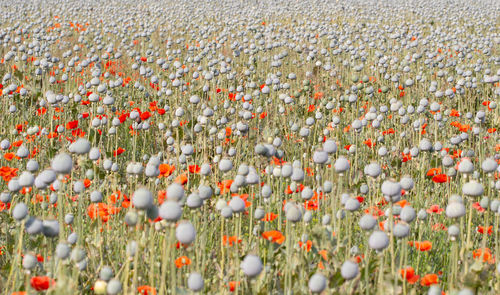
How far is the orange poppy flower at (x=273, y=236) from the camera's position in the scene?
7.59ft

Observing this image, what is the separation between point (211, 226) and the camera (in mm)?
3299

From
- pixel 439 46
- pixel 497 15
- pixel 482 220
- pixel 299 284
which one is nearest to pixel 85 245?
pixel 299 284

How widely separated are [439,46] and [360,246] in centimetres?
647

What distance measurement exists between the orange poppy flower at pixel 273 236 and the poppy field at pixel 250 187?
0.04 ft

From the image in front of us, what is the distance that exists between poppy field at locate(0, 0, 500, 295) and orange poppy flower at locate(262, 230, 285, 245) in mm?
11

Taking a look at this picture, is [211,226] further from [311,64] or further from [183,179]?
[311,64]

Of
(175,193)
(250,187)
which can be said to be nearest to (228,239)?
(175,193)

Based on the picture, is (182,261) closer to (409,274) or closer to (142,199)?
(142,199)

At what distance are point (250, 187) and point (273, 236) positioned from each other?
44.8 inches

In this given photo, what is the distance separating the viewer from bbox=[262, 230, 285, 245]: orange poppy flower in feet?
7.59

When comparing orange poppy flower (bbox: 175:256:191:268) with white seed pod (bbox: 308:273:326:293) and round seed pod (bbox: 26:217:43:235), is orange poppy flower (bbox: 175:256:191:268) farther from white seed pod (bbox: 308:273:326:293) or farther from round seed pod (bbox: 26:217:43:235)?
white seed pod (bbox: 308:273:326:293)

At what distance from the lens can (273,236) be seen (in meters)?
2.35

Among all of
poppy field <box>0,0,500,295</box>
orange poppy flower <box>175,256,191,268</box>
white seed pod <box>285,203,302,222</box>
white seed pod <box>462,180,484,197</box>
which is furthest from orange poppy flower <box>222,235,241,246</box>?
white seed pod <box>462,180,484,197</box>

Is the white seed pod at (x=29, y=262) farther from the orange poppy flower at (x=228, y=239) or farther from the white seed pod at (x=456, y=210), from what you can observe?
the white seed pod at (x=456, y=210)
